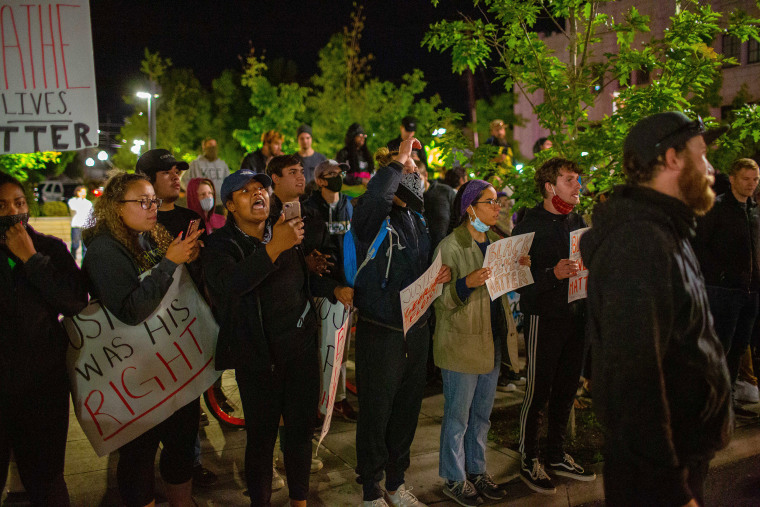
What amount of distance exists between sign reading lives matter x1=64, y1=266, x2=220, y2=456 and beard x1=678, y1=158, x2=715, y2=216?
9.52ft

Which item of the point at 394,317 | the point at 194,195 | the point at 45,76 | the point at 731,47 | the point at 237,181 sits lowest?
the point at 394,317

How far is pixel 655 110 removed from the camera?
4.82m

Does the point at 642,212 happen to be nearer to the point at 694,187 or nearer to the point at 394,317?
the point at 694,187

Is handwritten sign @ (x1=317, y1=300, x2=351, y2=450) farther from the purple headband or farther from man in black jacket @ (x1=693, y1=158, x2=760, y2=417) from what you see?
man in black jacket @ (x1=693, y1=158, x2=760, y2=417)

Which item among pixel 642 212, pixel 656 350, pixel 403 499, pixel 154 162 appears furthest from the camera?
pixel 154 162

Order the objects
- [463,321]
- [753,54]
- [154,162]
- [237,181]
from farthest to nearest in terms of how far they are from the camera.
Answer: [753,54] < [154,162] < [463,321] < [237,181]

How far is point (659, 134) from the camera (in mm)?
2406

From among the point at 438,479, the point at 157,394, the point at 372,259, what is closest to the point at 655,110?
the point at 372,259

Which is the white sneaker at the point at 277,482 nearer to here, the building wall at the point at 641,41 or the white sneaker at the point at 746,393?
the building wall at the point at 641,41

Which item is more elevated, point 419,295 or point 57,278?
point 57,278

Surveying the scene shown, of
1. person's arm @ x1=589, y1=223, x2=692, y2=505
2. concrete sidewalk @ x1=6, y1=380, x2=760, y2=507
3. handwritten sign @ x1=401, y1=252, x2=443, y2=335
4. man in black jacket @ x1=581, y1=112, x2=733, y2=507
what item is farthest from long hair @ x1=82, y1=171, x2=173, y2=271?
person's arm @ x1=589, y1=223, x2=692, y2=505

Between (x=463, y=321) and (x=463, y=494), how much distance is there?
1210 mm

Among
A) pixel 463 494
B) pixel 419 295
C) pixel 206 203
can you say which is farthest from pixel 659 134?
pixel 206 203

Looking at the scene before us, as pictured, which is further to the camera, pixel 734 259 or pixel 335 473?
pixel 734 259
